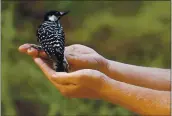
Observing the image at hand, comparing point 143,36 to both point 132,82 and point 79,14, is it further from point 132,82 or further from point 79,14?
point 132,82

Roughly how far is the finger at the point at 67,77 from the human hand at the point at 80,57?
7 cm

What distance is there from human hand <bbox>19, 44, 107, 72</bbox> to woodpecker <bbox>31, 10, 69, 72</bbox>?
0.07 feet

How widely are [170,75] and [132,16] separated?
1.37 feet

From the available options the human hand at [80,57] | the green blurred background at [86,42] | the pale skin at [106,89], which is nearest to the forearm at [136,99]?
the pale skin at [106,89]

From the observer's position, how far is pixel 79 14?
1209 mm

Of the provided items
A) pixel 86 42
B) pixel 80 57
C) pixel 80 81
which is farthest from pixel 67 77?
pixel 86 42

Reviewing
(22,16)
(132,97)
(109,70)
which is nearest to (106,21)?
(22,16)

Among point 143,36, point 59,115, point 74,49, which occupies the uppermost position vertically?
point 74,49

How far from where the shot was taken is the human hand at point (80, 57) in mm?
758

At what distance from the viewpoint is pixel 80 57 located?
793mm

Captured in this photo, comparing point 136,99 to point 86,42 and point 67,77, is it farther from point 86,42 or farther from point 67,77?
point 86,42

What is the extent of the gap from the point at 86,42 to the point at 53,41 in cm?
47

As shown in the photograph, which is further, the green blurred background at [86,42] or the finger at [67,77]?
the green blurred background at [86,42]

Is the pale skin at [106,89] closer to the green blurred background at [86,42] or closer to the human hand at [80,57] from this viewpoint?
the human hand at [80,57]
